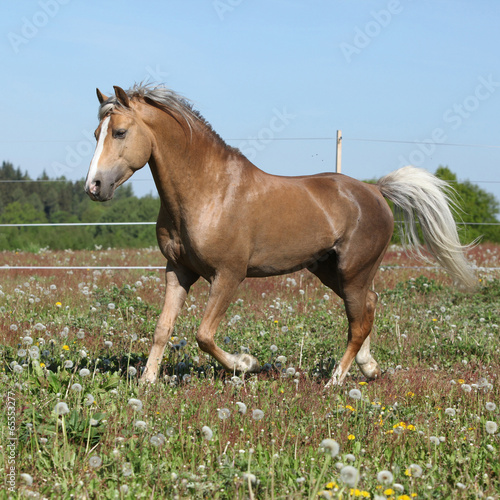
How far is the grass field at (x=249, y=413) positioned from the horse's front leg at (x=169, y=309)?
21 cm

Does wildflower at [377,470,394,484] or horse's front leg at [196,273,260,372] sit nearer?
wildflower at [377,470,394,484]

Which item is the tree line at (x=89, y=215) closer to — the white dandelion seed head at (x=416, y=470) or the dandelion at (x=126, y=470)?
the white dandelion seed head at (x=416, y=470)

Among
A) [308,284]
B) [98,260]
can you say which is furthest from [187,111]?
[98,260]

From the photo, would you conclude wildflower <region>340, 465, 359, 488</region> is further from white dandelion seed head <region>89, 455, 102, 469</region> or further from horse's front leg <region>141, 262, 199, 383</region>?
horse's front leg <region>141, 262, 199, 383</region>

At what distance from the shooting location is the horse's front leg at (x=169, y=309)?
484cm

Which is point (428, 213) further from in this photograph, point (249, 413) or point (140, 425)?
point (140, 425)

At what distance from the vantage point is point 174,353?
565 centimetres

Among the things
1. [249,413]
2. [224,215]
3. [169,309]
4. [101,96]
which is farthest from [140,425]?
[101,96]

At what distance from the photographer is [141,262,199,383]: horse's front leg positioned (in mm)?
4844

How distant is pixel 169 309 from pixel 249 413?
1291 millimetres

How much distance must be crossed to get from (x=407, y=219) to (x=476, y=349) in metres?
1.46

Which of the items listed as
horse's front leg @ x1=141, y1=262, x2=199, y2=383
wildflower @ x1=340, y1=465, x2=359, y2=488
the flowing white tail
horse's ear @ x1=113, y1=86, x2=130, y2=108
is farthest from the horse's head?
the flowing white tail

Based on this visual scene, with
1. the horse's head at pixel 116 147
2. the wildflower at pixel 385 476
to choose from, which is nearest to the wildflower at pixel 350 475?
the wildflower at pixel 385 476

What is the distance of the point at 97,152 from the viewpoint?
417 centimetres
